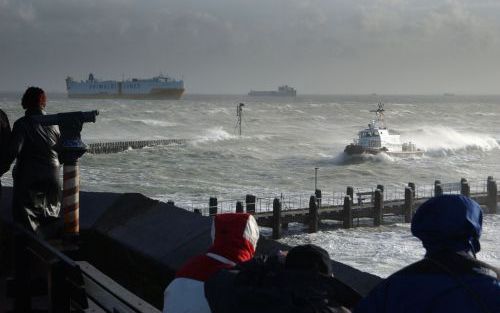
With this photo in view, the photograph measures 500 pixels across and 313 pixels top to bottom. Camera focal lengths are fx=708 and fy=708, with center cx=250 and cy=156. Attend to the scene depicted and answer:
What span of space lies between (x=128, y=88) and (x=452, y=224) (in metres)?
176

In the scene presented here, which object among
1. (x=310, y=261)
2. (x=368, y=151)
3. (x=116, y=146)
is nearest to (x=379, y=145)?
(x=368, y=151)

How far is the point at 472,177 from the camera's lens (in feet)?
137

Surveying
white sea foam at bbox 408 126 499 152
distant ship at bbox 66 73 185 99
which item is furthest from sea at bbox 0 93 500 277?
distant ship at bbox 66 73 185 99

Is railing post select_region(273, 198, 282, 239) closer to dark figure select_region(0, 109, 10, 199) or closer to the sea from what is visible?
the sea

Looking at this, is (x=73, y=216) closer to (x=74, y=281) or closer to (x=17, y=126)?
(x=17, y=126)

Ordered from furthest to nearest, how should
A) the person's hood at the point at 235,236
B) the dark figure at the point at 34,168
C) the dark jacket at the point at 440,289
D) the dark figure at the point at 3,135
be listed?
the dark figure at the point at 34,168, the dark figure at the point at 3,135, the person's hood at the point at 235,236, the dark jacket at the point at 440,289

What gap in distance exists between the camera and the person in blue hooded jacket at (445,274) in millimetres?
1933

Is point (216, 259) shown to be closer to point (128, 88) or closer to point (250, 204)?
point (250, 204)

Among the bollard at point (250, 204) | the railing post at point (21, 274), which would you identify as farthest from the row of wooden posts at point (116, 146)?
the railing post at point (21, 274)

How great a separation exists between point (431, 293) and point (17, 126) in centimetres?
379

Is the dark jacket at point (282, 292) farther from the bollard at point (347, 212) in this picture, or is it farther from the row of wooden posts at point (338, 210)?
the bollard at point (347, 212)

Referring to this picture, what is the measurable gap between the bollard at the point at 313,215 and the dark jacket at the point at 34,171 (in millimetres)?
18197

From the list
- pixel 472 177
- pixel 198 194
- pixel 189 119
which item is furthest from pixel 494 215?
pixel 189 119

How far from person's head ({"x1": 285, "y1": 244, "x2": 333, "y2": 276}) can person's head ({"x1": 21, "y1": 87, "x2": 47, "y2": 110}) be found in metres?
3.45
